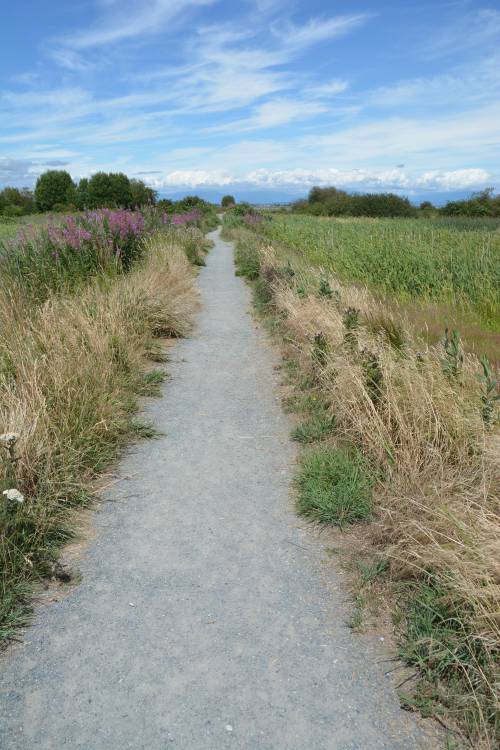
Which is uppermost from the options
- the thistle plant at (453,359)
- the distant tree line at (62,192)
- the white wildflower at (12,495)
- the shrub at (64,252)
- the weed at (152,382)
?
the distant tree line at (62,192)

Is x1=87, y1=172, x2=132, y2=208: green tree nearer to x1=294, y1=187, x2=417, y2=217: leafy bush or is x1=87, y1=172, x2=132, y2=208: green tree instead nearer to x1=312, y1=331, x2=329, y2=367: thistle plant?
x1=294, y1=187, x2=417, y2=217: leafy bush

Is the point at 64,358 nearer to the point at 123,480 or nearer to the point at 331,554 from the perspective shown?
the point at 123,480

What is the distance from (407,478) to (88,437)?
7.93 ft

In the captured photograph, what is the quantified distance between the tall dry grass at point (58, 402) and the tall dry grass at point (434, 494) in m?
1.93

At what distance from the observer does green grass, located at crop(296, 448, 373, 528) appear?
360 centimetres

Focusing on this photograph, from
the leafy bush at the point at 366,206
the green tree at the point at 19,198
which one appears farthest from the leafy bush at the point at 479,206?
the green tree at the point at 19,198

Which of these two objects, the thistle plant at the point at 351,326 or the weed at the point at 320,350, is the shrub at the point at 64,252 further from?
the thistle plant at the point at 351,326

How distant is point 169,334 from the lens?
351 inches

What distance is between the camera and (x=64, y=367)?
16.0 feet

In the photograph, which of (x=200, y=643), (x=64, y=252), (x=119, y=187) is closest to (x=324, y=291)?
(x=64, y=252)

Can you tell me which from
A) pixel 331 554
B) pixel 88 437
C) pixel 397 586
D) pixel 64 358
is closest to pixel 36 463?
pixel 88 437

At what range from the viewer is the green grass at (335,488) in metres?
3.60

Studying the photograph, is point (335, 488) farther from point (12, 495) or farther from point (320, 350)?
point (320, 350)

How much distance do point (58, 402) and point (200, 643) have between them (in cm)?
246
